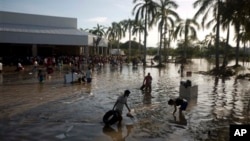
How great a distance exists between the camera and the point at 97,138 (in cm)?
1028

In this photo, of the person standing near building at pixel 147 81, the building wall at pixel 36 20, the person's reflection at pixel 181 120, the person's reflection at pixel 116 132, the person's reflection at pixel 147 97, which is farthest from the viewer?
the building wall at pixel 36 20

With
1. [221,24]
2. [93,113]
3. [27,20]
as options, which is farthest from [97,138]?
[27,20]

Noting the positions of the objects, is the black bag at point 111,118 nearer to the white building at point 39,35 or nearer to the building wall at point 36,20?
the white building at point 39,35

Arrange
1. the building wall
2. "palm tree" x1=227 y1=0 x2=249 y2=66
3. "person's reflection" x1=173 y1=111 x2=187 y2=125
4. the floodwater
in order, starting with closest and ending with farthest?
1. the floodwater
2. "person's reflection" x1=173 y1=111 x2=187 y2=125
3. "palm tree" x1=227 y1=0 x2=249 y2=66
4. the building wall

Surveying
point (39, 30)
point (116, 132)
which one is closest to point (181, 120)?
point (116, 132)

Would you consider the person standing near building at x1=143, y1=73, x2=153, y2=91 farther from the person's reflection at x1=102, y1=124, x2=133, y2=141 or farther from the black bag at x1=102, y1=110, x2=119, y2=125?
the person's reflection at x1=102, y1=124, x2=133, y2=141

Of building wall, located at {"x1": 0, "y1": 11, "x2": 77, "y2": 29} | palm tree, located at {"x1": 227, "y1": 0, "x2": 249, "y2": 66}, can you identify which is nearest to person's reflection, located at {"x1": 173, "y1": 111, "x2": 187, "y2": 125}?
palm tree, located at {"x1": 227, "y1": 0, "x2": 249, "y2": 66}

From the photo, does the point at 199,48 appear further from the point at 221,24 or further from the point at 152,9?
the point at 221,24

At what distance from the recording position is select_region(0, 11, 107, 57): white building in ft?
139

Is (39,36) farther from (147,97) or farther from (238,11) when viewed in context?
(147,97)

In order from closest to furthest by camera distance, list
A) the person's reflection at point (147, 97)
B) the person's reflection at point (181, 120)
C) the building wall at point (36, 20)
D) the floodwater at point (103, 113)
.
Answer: the floodwater at point (103, 113)
the person's reflection at point (181, 120)
the person's reflection at point (147, 97)
the building wall at point (36, 20)

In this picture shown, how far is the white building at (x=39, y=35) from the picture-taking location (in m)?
42.5

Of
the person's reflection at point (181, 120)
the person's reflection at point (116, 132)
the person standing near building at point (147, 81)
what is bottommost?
the person's reflection at point (116, 132)

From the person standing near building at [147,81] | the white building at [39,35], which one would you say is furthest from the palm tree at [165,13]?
the person standing near building at [147,81]
